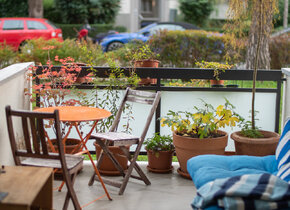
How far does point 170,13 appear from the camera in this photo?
85.2 feet

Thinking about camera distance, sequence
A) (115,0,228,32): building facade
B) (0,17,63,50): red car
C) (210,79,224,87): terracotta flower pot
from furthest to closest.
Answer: (115,0,228,32): building facade, (0,17,63,50): red car, (210,79,224,87): terracotta flower pot

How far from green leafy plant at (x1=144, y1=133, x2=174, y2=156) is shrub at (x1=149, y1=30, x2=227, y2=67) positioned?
5.56 meters

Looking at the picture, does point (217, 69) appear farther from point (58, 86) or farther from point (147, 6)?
point (147, 6)

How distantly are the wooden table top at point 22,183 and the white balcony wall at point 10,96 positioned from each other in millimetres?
1258

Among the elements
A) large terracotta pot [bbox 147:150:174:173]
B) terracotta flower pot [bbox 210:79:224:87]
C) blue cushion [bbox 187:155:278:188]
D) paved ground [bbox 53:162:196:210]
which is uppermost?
terracotta flower pot [bbox 210:79:224:87]

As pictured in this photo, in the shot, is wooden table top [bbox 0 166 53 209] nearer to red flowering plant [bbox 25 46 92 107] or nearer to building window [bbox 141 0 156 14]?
red flowering plant [bbox 25 46 92 107]

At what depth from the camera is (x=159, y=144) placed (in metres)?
4.65

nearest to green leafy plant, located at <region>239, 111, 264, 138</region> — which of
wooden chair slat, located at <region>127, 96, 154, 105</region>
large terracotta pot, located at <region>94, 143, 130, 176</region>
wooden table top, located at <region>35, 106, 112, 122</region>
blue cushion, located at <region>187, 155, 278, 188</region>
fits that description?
blue cushion, located at <region>187, 155, 278, 188</region>

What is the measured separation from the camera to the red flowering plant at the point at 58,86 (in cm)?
458

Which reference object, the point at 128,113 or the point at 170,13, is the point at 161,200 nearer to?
the point at 128,113

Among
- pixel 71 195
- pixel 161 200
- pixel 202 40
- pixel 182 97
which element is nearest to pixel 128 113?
pixel 182 97

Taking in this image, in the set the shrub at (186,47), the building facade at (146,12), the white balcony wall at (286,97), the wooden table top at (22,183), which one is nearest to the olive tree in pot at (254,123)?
the white balcony wall at (286,97)

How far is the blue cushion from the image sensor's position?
313 cm

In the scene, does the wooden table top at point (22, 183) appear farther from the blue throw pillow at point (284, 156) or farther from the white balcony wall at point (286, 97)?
the white balcony wall at point (286, 97)
